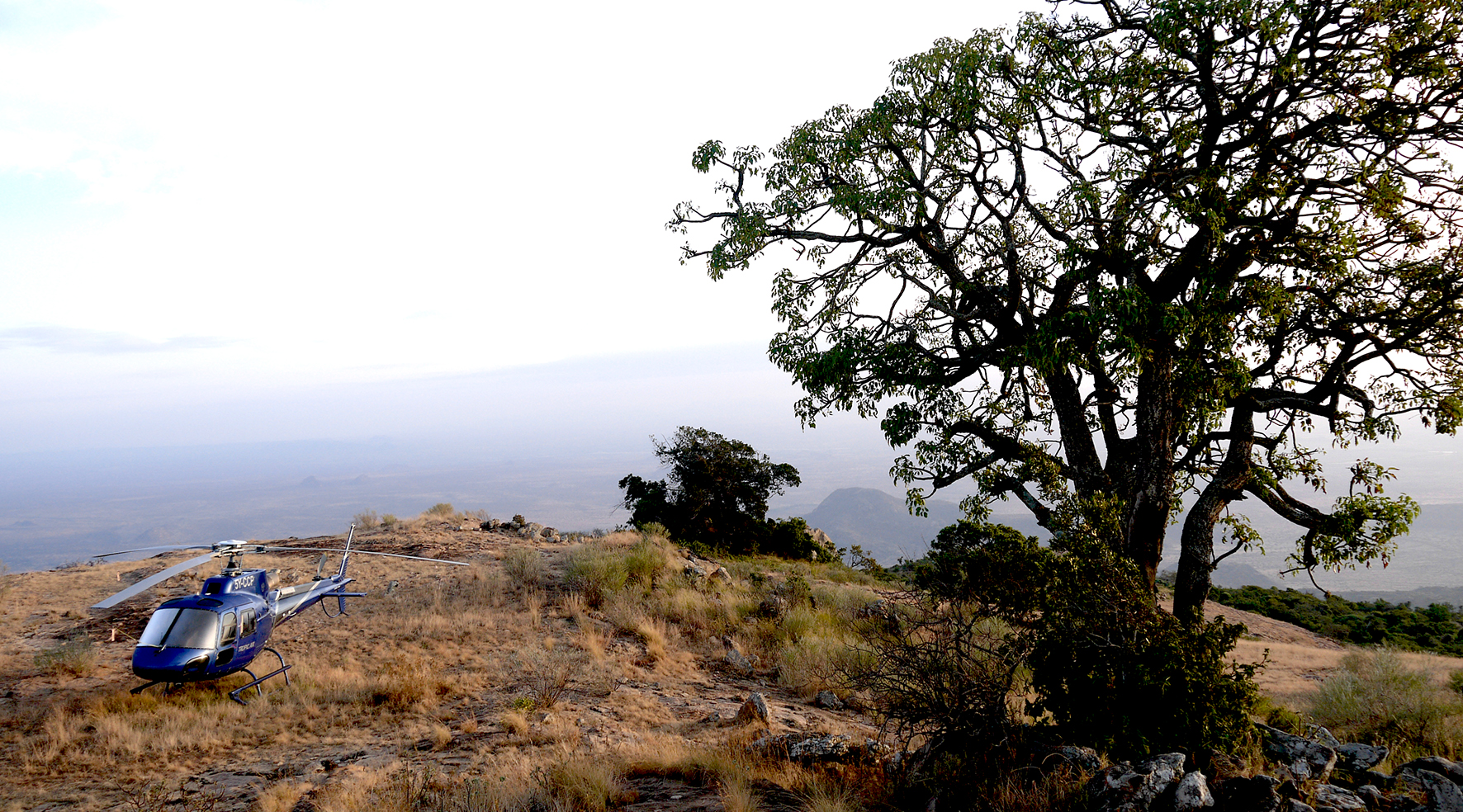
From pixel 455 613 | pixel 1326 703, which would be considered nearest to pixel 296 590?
pixel 455 613

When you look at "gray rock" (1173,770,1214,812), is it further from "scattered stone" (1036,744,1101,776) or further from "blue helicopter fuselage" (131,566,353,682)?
"blue helicopter fuselage" (131,566,353,682)

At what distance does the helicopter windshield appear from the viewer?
26.2 ft

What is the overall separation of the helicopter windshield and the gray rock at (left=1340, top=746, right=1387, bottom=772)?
40.5ft

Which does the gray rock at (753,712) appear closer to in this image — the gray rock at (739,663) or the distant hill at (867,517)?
the gray rock at (739,663)

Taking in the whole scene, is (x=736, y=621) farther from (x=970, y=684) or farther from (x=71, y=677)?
(x=71, y=677)

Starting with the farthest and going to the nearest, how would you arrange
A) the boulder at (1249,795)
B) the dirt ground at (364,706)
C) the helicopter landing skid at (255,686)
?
1. the helicopter landing skid at (255,686)
2. the dirt ground at (364,706)
3. the boulder at (1249,795)

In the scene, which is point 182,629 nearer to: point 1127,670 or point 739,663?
point 739,663

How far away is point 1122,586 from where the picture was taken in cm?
606

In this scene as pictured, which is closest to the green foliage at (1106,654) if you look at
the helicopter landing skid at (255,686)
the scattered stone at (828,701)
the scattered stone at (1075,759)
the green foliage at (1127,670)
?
the green foliage at (1127,670)

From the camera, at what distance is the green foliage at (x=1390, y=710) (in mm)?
8289

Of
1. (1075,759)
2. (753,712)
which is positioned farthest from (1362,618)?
(753,712)

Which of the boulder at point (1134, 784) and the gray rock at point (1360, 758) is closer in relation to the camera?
the boulder at point (1134, 784)

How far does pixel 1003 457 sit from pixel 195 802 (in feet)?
32.1

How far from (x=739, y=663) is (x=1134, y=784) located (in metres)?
7.36
